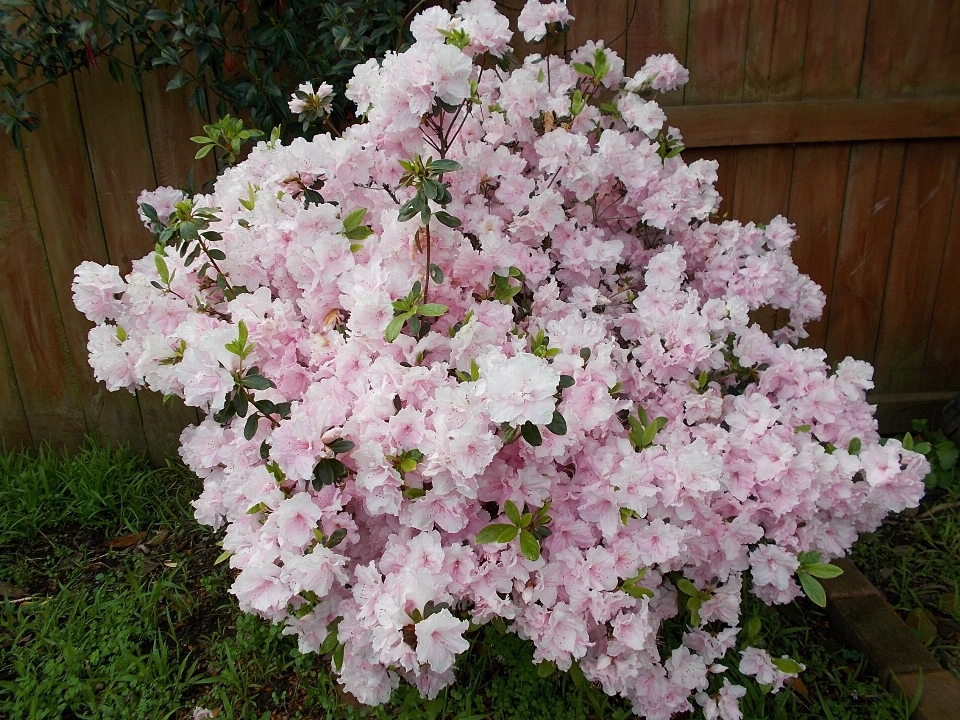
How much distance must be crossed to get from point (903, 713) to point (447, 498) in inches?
48.9

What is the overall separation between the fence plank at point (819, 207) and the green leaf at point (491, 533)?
1747mm

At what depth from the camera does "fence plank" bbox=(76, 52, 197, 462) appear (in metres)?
2.19

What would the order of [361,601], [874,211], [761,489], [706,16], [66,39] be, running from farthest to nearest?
[874,211], [706,16], [66,39], [761,489], [361,601]

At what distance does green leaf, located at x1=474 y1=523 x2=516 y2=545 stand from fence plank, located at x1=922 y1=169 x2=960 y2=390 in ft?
7.35

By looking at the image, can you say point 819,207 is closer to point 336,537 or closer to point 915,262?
point 915,262

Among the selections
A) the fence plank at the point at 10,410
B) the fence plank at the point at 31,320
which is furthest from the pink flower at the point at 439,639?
the fence plank at the point at 10,410

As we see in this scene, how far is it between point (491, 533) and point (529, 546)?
0.23 feet

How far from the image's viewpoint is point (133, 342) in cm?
151

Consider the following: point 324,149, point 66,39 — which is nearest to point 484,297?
point 324,149

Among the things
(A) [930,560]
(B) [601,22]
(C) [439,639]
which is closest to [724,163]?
(B) [601,22]

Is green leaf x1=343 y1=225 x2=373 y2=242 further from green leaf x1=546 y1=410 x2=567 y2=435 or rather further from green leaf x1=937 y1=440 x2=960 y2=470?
green leaf x1=937 y1=440 x2=960 y2=470

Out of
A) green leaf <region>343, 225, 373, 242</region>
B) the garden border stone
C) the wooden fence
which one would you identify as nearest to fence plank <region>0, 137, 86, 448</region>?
the wooden fence

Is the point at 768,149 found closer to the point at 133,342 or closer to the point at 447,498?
the point at 447,498

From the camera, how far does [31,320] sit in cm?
241
